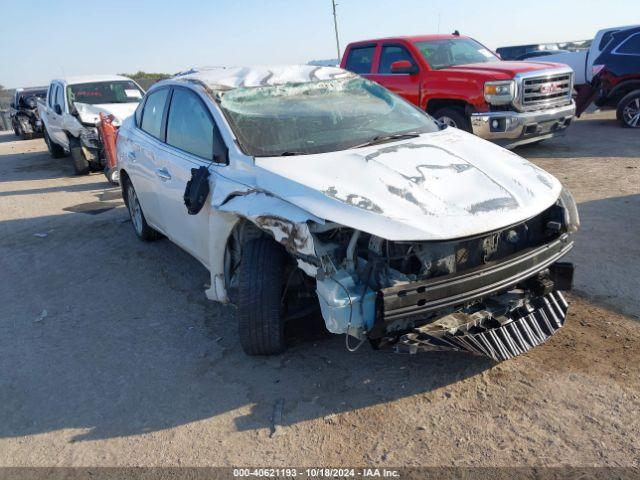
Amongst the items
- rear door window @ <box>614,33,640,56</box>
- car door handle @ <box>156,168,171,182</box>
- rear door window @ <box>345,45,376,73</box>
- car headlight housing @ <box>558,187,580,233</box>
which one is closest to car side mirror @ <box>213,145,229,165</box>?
car door handle @ <box>156,168,171,182</box>

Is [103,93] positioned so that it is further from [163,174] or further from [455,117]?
[163,174]

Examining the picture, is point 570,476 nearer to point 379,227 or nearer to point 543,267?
point 543,267

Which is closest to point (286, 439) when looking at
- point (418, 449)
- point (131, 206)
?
point (418, 449)

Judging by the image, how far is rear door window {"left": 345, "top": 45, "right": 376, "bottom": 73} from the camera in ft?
33.0

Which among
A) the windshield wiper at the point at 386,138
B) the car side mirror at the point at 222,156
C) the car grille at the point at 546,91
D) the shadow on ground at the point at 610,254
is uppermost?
the car side mirror at the point at 222,156

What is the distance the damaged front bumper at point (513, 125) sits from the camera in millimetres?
8070

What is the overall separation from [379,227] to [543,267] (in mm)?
1164

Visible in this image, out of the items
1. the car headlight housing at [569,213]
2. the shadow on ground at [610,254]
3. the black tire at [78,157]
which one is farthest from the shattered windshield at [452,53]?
the black tire at [78,157]

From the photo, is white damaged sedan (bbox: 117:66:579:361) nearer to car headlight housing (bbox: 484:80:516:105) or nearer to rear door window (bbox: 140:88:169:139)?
rear door window (bbox: 140:88:169:139)

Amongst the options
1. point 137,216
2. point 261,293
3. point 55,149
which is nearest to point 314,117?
point 261,293

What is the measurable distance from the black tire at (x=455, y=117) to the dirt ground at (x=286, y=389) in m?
3.84

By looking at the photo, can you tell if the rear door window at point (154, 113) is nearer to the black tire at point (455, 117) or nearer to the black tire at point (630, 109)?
the black tire at point (455, 117)

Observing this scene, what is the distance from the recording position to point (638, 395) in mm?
2939

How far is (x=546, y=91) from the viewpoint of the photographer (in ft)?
27.7
